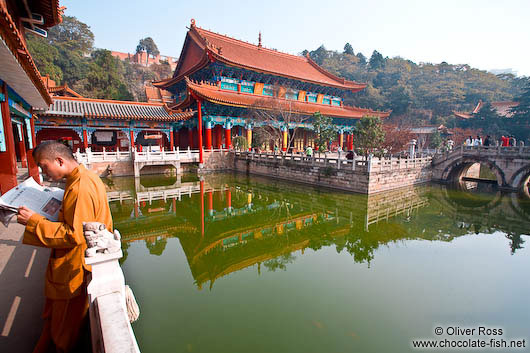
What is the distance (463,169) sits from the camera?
16.0 m

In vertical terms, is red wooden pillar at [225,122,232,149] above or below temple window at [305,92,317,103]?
below

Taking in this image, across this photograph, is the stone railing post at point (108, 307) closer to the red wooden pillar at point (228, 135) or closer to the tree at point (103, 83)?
the red wooden pillar at point (228, 135)

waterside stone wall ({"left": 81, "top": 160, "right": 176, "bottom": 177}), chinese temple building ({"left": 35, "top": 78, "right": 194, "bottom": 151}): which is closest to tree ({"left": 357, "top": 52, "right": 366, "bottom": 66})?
chinese temple building ({"left": 35, "top": 78, "right": 194, "bottom": 151})

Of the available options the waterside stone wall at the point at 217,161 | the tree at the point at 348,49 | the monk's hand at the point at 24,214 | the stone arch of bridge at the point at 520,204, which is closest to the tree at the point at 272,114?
the waterside stone wall at the point at 217,161

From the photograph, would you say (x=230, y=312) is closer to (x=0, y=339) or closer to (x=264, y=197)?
(x=0, y=339)

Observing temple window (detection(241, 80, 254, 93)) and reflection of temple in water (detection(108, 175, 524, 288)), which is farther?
temple window (detection(241, 80, 254, 93))

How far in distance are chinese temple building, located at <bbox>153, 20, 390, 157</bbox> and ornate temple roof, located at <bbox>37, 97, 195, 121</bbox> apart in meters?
1.44

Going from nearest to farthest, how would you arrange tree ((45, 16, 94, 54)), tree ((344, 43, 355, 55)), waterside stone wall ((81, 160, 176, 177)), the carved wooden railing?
the carved wooden railing → waterside stone wall ((81, 160, 176, 177)) → tree ((45, 16, 94, 54)) → tree ((344, 43, 355, 55))

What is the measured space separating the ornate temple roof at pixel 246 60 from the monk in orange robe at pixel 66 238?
701 inches

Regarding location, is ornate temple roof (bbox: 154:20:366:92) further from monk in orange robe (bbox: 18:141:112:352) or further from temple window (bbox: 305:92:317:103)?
monk in orange robe (bbox: 18:141:112:352)

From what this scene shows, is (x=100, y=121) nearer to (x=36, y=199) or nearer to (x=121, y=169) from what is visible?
(x=121, y=169)

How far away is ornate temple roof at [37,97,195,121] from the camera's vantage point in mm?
14859

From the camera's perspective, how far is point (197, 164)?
17375mm

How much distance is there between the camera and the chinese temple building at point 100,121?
14884mm
